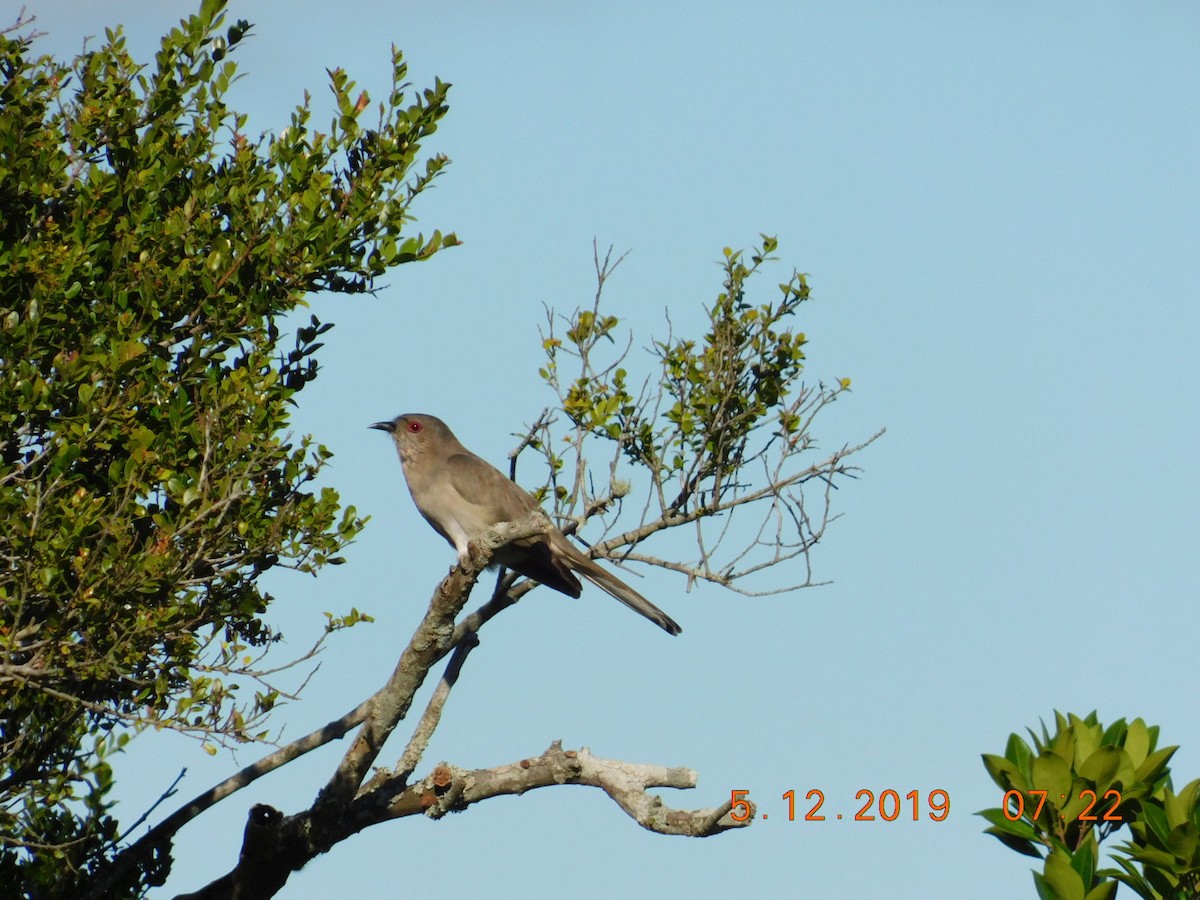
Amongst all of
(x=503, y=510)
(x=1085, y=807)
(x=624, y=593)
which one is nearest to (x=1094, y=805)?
(x=1085, y=807)

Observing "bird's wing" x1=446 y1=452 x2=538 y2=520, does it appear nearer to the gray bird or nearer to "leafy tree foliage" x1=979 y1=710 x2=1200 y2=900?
the gray bird

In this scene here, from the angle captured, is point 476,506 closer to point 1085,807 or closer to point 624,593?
point 624,593

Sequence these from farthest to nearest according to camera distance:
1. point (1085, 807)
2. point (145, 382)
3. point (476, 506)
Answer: point (476, 506)
point (145, 382)
point (1085, 807)

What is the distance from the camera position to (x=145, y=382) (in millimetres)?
7699

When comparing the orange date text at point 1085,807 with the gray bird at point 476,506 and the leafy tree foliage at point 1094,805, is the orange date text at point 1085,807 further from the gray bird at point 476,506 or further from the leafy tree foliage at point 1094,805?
the gray bird at point 476,506

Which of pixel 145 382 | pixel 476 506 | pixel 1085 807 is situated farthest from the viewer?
pixel 476 506

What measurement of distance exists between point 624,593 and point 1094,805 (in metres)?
4.55

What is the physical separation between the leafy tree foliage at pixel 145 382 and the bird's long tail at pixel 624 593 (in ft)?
6.55

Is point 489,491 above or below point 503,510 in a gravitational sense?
above

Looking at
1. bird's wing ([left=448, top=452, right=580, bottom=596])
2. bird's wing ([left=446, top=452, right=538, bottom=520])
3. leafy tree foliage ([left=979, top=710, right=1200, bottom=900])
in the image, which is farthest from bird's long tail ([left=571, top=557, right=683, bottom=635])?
leafy tree foliage ([left=979, top=710, right=1200, bottom=900])

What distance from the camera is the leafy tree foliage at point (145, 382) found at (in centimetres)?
727

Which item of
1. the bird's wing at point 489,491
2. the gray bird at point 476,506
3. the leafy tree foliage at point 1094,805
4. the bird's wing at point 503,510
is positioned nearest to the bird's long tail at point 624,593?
the gray bird at point 476,506

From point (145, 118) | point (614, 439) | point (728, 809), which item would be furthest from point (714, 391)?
point (145, 118)

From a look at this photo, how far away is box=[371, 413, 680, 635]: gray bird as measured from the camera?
9.49 m
